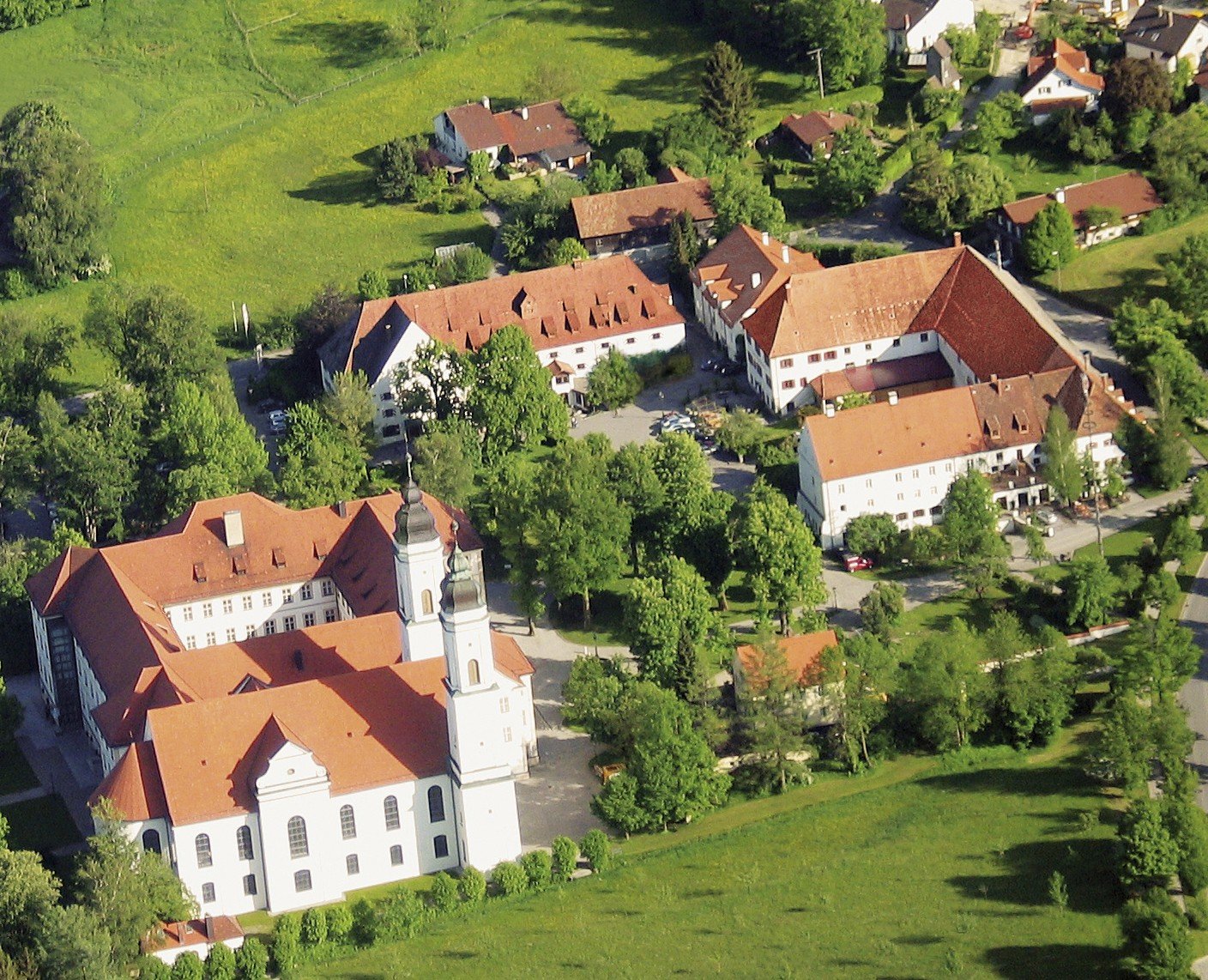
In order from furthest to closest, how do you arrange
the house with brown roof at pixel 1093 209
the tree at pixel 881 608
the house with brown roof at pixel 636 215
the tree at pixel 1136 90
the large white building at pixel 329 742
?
the tree at pixel 1136 90
the house with brown roof at pixel 636 215
the house with brown roof at pixel 1093 209
the tree at pixel 881 608
the large white building at pixel 329 742

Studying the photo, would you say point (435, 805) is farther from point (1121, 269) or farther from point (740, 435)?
point (1121, 269)

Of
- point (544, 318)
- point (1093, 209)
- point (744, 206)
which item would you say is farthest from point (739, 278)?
point (1093, 209)

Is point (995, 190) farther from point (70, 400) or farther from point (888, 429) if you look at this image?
point (70, 400)

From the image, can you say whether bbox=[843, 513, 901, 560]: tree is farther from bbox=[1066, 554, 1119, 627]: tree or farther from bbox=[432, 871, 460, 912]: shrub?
bbox=[432, 871, 460, 912]: shrub

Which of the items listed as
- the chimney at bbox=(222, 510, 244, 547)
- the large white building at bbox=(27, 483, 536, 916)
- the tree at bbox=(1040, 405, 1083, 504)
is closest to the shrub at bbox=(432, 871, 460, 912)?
the large white building at bbox=(27, 483, 536, 916)

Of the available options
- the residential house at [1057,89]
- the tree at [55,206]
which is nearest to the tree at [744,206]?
the residential house at [1057,89]

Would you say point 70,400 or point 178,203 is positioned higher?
point 178,203

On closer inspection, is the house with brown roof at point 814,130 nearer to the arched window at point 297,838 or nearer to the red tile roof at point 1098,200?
the red tile roof at point 1098,200

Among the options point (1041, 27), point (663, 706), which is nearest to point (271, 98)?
point (1041, 27)
